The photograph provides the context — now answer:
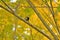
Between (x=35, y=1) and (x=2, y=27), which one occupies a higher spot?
(x=35, y=1)

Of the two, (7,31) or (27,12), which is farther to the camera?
(7,31)

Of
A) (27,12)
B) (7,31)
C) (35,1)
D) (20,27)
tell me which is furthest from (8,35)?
(35,1)

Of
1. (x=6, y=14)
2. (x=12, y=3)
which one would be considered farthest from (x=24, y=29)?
Answer: (x=12, y=3)

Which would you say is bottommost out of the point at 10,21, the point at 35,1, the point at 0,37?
the point at 0,37

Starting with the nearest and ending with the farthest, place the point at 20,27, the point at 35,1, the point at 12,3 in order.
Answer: the point at 35,1 < the point at 12,3 < the point at 20,27

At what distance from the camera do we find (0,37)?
22.9 feet

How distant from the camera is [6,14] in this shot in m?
6.85

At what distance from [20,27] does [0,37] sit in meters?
0.75

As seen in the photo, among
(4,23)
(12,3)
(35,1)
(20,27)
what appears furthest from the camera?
A: (20,27)

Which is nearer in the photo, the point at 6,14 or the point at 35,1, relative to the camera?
the point at 35,1

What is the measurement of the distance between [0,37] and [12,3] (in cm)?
136

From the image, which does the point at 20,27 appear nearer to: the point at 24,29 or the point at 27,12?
the point at 24,29

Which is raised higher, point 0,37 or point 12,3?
point 12,3

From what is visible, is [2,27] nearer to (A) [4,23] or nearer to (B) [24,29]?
(A) [4,23]
